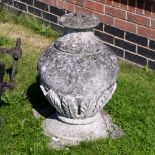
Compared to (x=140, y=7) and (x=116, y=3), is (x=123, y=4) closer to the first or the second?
(x=116, y=3)

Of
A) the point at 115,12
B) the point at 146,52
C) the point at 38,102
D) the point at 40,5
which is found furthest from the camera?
the point at 40,5

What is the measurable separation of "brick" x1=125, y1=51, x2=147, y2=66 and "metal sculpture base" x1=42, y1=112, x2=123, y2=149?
147 centimetres

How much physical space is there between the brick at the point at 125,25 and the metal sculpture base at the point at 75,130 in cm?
159

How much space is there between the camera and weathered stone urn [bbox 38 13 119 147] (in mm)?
4438

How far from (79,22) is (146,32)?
1.77m

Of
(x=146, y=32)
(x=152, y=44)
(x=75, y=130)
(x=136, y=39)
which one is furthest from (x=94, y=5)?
(x=75, y=130)

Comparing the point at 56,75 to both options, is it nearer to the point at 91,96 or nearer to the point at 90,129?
the point at 91,96

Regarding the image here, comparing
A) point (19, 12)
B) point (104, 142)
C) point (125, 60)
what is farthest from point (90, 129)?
point (19, 12)

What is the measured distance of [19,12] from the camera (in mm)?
7941

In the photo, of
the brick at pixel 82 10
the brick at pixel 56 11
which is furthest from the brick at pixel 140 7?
the brick at pixel 56 11

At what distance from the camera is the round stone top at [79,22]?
14.6 feet

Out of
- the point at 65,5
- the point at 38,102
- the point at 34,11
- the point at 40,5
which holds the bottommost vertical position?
the point at 38,102

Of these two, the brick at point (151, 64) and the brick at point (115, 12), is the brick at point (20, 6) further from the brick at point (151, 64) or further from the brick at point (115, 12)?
the brick at point (151, 64)

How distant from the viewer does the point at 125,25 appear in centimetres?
628
